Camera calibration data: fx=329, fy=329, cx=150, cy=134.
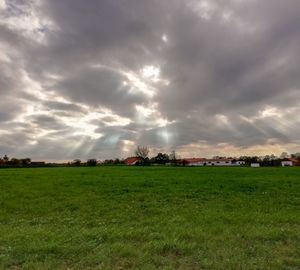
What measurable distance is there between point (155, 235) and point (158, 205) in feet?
26.1

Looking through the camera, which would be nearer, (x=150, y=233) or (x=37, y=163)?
(x=150, y=233)

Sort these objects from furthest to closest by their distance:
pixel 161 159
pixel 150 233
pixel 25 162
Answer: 1. pixel 161 159
2. pixel 25 162
3. pixel 150 233

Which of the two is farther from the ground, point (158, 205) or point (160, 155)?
point (160, 155)

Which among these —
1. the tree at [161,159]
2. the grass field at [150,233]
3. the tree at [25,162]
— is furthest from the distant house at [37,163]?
the grass field at [150,233]

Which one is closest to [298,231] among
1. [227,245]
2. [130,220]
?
[227,245]

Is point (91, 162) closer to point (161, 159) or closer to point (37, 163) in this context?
point (37, 163)

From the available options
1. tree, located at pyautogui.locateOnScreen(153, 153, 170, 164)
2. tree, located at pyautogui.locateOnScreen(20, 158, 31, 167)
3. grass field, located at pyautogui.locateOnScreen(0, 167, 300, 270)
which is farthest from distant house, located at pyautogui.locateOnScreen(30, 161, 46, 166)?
grass field, located at pyautogui.locateOnScreen(0, 167, 300, 270)

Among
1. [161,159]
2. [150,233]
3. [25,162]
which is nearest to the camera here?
[150,233]

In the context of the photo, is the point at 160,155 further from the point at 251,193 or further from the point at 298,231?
the point at 298,231

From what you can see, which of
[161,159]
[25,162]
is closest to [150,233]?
[25,162]

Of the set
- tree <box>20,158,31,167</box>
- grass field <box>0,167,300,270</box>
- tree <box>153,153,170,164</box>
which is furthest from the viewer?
tree <box>153,153,170,164</box>

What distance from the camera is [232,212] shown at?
1744 cm

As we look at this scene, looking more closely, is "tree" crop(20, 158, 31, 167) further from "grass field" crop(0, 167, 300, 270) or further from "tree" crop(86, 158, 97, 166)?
"grass field" crop(0, 167, 300, 270)

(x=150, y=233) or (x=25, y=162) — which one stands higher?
(x=25, y=162)
